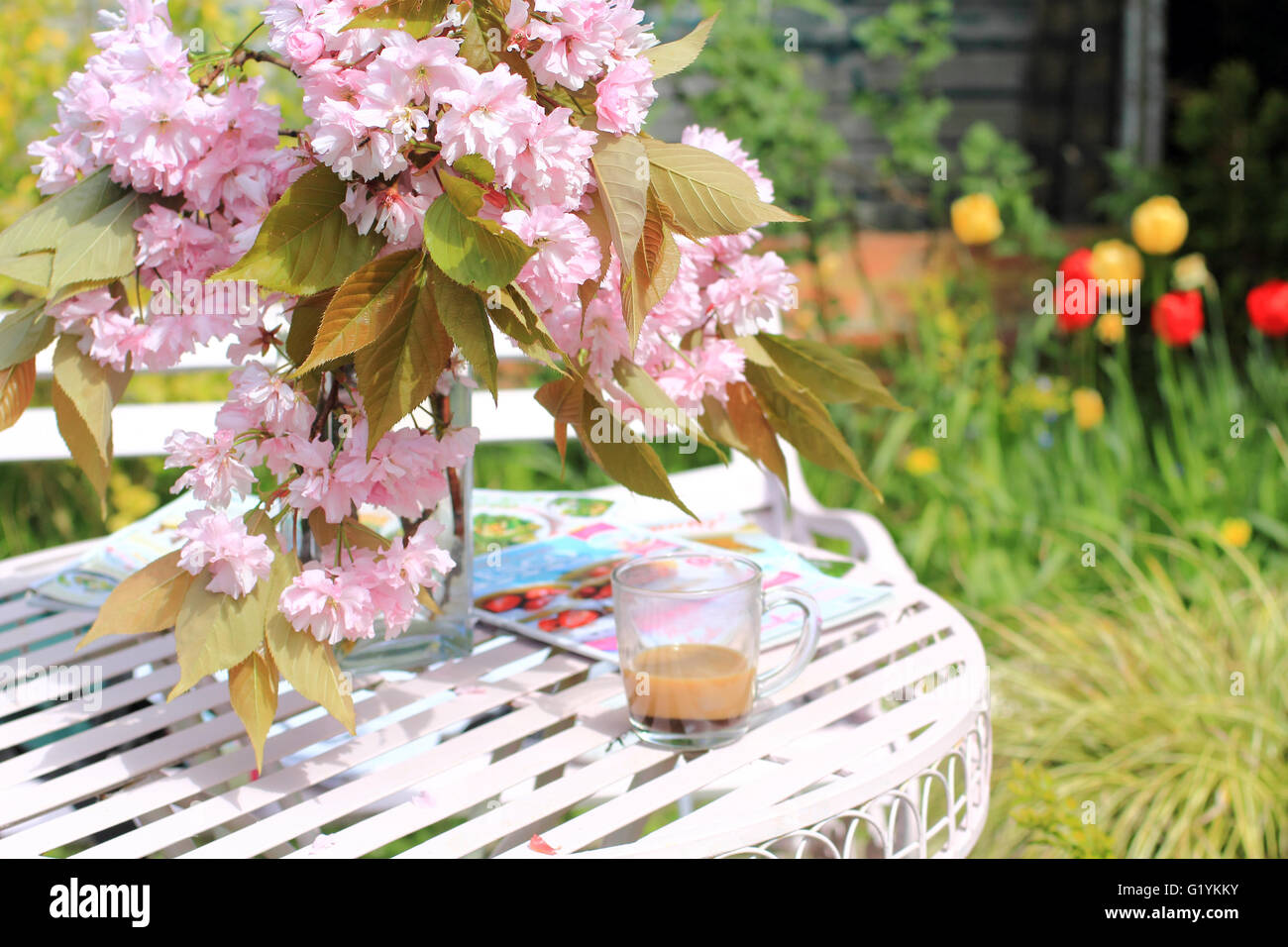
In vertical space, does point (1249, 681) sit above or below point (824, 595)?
below

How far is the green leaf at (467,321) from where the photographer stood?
622mm

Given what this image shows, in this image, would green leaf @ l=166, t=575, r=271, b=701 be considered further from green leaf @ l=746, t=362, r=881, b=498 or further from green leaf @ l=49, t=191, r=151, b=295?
green leaf @ l=746, t=362, r=881, b=498

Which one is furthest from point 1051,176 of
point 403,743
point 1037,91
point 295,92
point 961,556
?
point 403,743

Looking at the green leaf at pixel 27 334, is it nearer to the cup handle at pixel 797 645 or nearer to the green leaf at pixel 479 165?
the green leaf at pixel 479 165

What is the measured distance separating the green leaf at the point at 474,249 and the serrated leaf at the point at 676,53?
7.7 inches

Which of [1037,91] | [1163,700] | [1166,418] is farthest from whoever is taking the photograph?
[1037,91]

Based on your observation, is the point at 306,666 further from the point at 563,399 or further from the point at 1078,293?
the point at 1078,293

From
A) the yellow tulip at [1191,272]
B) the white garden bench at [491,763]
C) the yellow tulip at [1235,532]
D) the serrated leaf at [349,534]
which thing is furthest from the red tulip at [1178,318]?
the serrated leaf at [349,534]

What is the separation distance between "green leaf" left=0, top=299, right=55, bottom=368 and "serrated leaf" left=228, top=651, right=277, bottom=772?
264 millimetres

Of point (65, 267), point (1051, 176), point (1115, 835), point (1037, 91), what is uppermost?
point (1037, 91)

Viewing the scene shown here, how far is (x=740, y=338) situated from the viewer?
894 mm

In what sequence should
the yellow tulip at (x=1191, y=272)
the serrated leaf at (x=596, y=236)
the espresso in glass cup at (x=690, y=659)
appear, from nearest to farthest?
the serrated leaf at (x=596, y=236) < the espresso in glass cup at (x=690, y=659) < the yellow tulip at (x=1191, y=272)

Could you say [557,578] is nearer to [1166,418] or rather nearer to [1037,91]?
[1166,418]

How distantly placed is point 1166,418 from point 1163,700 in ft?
4.47
